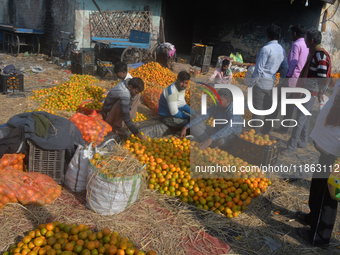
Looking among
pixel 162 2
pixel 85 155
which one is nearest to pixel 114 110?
pixel 85 155

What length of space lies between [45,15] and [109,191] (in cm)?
1677

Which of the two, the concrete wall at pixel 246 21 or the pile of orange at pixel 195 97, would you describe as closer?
the pile of orange at pixel 195 97

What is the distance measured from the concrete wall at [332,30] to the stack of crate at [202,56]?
5953 millimetres

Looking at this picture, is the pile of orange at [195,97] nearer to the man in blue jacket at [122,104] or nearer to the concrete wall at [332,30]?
the man in blue jacket at [122,104]

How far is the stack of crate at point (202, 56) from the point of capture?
14.9m

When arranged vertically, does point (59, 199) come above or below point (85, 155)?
below

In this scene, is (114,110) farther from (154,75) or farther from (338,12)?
(338,12)

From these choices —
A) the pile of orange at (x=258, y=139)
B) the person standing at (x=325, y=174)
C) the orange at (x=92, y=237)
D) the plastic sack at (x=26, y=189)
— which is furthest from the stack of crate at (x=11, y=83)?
the person standing at (x=325, y=174)

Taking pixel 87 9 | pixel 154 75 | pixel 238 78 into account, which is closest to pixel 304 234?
pixel 154 75

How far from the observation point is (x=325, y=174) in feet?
11.3

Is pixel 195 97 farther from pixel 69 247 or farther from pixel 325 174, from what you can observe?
pixel 69 247

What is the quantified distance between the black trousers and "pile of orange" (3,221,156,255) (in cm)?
216

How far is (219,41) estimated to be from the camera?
18.5 metres

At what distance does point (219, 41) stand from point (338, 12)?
6846 millimetres
